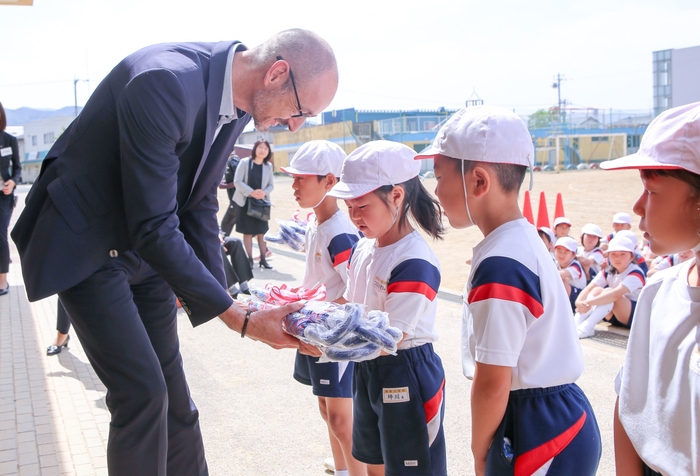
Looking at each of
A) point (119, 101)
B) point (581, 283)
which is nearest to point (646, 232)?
point (119, 101)

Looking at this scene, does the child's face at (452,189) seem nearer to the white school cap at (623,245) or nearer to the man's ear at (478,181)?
the man's ear at (478,181)

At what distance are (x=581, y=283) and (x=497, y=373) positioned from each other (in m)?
6.17

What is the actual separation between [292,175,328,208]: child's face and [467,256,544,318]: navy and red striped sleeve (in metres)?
1.91

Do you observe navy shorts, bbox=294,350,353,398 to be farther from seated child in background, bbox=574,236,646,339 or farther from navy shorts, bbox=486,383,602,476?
seated child in background, bbox=574,236,646,339

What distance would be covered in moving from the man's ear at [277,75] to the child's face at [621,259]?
536cm

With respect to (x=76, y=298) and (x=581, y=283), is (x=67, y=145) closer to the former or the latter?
(x=76, y=298)

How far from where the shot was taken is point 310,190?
385 centimetres

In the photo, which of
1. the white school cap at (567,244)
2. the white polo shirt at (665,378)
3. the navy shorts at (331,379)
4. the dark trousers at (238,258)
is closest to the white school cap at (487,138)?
the white polo shirt at (665,378)

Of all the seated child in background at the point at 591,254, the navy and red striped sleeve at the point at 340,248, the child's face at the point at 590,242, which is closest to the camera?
the navy and red striped sleeve at the point at 340,248

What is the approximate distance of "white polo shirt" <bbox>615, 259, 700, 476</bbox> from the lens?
5.46ft

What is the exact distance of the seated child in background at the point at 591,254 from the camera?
806 cm

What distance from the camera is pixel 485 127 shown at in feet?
7.13

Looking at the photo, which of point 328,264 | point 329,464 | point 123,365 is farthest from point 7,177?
point 123,365

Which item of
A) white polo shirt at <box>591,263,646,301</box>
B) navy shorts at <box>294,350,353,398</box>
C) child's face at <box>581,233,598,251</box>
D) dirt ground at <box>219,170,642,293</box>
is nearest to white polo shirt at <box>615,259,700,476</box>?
navy shorts at <box>294,350,353,398</box>
